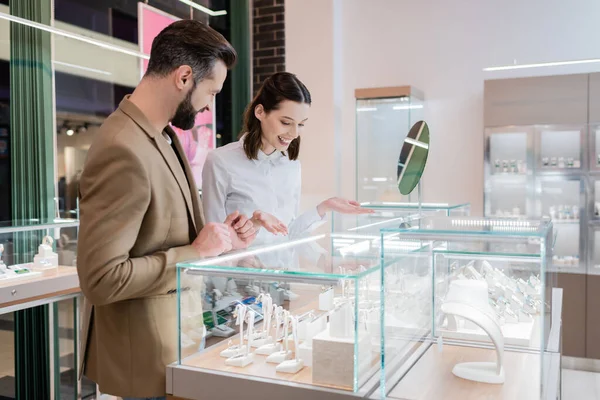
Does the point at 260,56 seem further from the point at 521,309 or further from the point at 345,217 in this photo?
the point at 521,309

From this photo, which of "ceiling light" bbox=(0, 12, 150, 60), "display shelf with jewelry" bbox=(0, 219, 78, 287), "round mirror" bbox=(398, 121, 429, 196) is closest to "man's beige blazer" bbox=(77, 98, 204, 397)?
"round mirror" bbox=(398, 121, 429, 196)

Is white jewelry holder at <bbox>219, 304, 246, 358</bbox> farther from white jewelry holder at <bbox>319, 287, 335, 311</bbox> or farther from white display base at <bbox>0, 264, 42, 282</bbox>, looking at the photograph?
white display base at <bbox>0, 264, 42, 282</bbox>

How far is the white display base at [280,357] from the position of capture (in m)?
1.56

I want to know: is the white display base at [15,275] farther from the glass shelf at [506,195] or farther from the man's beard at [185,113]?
the glass shelf at [506,195]

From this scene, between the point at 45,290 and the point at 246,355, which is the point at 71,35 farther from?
the point at 246,355

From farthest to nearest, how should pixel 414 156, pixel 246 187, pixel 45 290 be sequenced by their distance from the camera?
pixel 45 290 → pixel 246 187 → pixel 414 156

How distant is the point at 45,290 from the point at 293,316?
2001 mm

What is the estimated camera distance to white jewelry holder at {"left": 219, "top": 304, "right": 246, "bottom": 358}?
5.24 ft

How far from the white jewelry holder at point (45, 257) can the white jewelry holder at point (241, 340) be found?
2249mm

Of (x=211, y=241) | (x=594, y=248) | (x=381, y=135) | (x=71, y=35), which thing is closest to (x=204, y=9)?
(x=71, y=35)

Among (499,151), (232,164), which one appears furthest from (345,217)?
(499,151)

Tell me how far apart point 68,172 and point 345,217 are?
252 cm

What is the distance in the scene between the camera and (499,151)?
5.30 meters

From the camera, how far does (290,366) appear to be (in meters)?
1.51
